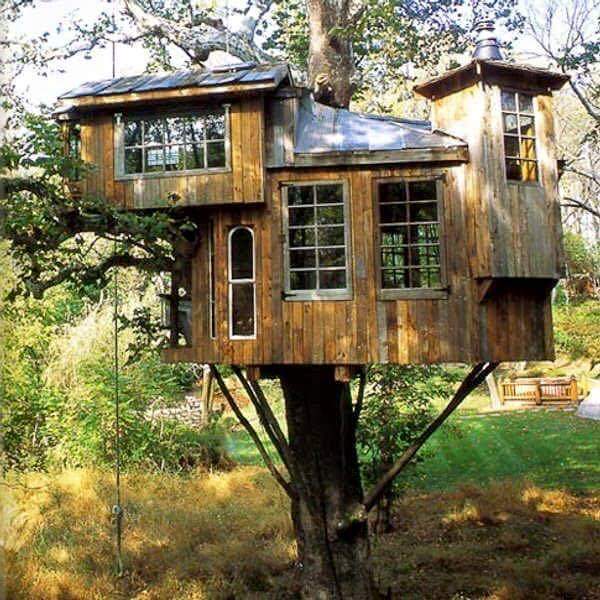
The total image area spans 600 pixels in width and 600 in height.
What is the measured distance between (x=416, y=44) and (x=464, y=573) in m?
8.71

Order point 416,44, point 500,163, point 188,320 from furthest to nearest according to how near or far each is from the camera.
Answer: point 416,44 < point 188,320 < point 500,163

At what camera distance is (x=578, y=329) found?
25.3 meters

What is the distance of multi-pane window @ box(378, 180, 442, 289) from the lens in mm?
6832

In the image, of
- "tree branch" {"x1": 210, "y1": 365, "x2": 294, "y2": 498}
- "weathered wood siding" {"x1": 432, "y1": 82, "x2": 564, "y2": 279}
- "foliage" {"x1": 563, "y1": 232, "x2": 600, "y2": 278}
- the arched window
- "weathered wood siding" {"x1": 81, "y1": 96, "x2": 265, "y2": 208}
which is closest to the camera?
"weathered wood siding" {"x1": 432, "y1": 82, "x2": 564, "y2": 279}

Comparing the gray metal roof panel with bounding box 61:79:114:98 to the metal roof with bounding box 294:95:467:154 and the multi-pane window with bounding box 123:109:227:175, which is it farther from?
the metal roof with bounding box 294:95:467:154

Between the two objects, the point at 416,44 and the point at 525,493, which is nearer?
the point at 416,44

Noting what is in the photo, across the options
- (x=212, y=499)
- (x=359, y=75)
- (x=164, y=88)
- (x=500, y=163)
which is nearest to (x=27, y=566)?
(x=212, y=499)

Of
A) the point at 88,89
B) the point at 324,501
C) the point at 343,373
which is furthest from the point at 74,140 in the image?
the point at 324,501

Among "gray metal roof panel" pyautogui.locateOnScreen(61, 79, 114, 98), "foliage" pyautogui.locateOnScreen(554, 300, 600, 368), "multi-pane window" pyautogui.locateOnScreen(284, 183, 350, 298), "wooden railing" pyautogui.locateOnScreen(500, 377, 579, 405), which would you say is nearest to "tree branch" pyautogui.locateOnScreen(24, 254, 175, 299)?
"multi-pane window" pyautogui.locateOnScreen(284, 183, 350, 298)

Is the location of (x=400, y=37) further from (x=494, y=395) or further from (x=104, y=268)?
(x=494, y=395)

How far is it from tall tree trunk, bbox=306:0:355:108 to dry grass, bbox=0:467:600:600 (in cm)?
664

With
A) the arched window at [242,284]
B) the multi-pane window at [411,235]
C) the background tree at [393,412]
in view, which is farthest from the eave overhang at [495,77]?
the background tree at [393,412]

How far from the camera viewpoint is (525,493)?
13477mm

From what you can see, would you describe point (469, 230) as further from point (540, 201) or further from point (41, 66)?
point (41, 66)
